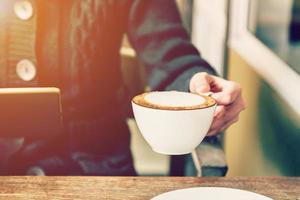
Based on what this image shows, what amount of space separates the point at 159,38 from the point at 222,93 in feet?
0.91

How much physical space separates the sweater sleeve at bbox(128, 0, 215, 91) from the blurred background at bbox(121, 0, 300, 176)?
0.09 metres

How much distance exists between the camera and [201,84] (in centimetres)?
79

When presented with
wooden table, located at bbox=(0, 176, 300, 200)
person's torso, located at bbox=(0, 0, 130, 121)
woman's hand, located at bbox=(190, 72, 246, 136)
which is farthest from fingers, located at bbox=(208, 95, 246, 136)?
person's torso, located at bbox=(0, 0, 130, 121)

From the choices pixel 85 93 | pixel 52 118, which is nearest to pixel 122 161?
pixel 85 93

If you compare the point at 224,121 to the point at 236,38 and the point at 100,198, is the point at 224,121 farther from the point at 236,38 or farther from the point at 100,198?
the point at 236,38

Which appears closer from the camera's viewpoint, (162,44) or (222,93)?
(222,93)

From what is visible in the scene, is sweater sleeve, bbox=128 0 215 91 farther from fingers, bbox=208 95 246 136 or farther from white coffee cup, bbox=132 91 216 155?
white coffee cup, bbox=132 91 216 155

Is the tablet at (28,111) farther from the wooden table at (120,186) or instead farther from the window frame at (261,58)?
the window frame at (261,58)

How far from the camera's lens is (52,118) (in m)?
0.86

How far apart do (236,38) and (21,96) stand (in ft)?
1.73

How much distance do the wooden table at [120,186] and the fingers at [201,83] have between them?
0.35 ft

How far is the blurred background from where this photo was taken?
0.97 metres

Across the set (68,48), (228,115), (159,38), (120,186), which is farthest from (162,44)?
(120,186)

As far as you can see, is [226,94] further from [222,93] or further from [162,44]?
[162,44]
